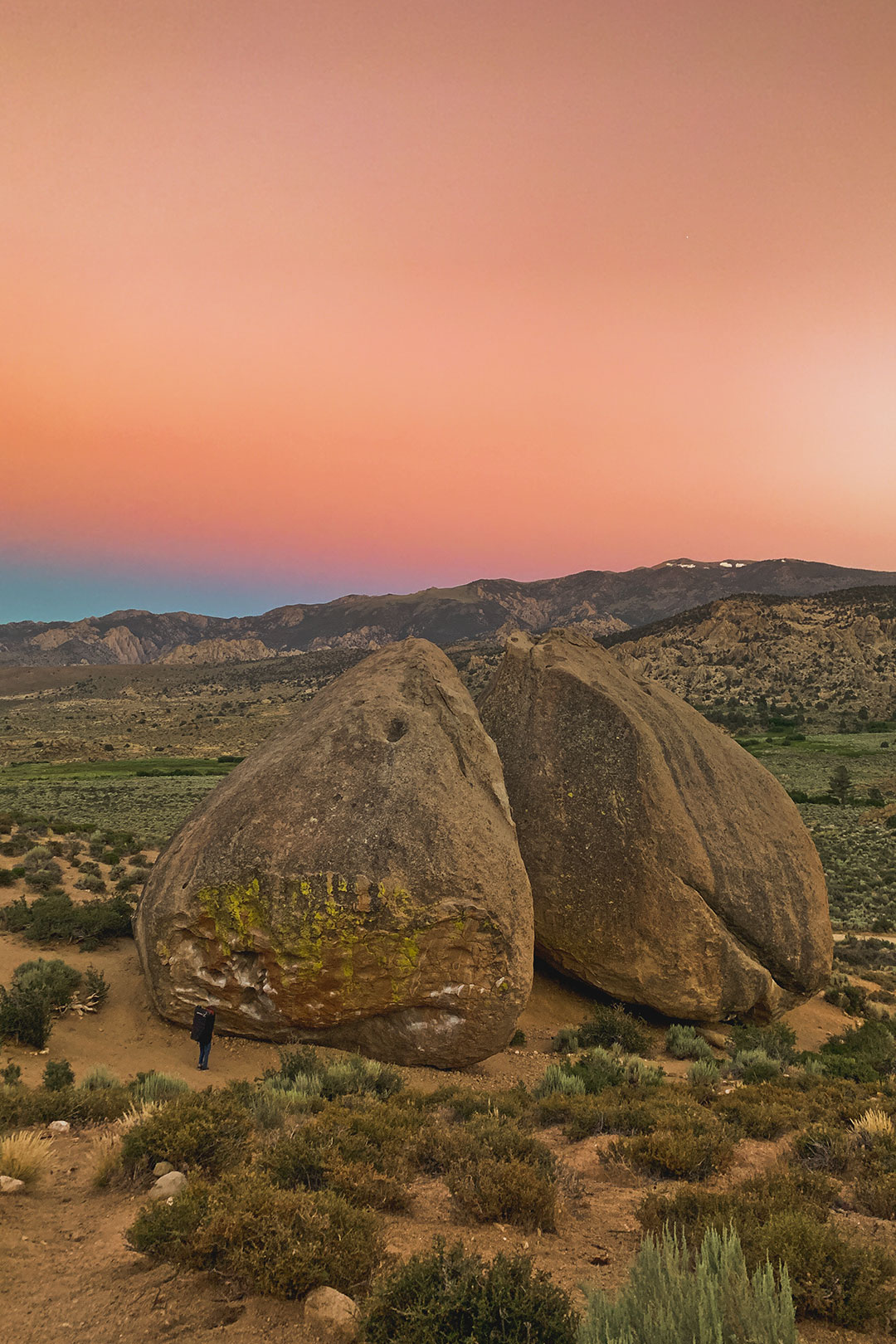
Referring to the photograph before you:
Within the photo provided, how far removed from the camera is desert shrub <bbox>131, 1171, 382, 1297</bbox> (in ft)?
16.0

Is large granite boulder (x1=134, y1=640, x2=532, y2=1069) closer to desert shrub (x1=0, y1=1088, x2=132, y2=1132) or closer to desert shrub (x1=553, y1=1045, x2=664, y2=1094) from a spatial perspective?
desert shrub (x1=553, y1=1045, x2=664, y2=1094)

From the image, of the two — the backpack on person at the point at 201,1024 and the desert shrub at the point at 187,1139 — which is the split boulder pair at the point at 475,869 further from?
the desert shrub at the point at 187,1139

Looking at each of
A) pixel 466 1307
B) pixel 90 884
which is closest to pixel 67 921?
pixel 90 884

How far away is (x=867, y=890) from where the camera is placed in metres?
27.9

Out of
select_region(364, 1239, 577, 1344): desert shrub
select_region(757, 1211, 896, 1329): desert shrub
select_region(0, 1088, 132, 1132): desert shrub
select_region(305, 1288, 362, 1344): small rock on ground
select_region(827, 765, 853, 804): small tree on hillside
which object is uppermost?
select_region(364, 1239, 577, 1344): desert shrub

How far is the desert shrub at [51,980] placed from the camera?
1262 cm

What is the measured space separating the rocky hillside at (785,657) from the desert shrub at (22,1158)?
74.3 m

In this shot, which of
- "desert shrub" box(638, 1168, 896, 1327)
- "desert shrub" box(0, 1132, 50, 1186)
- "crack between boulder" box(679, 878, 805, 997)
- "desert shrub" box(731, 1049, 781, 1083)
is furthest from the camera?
"crack between boulder" box(679, 878, 805, 997)

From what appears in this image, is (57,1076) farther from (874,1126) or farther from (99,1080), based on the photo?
(874,1126)

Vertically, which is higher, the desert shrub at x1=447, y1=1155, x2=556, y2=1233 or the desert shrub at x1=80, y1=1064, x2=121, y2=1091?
the desert shrub at x1=447, y1=1155, x2=556, y2=1233

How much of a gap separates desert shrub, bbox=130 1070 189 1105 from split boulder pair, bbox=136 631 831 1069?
92.6 inches

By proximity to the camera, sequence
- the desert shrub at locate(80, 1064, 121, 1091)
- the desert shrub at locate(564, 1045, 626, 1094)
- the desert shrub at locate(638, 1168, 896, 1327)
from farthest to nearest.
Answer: the desert shrub at locate(564, 1045, 626, 1094)
the desert shrub at locate(80, 1064, 121, 1091)
the desert shrub at locate(638, 1168, 896, 1327)

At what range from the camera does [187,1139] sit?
6719 millimetres

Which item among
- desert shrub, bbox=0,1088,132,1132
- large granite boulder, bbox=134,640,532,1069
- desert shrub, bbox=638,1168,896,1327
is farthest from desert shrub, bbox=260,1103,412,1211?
large granite boulder, bbox=134,640,532,1069
